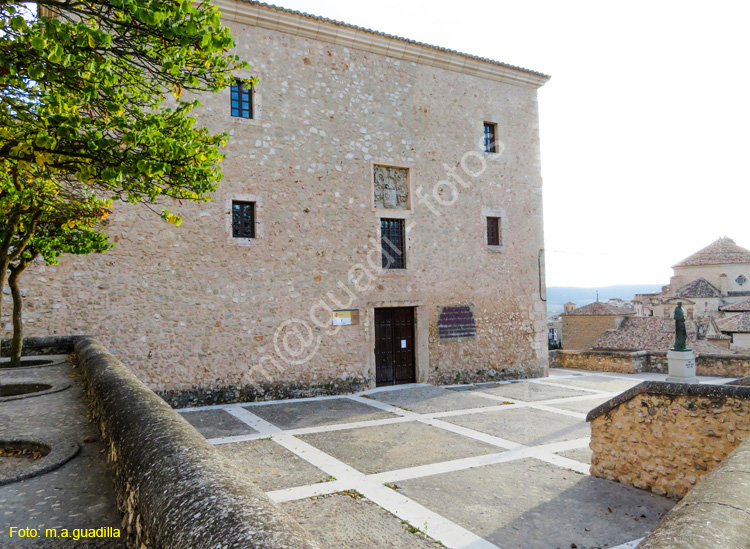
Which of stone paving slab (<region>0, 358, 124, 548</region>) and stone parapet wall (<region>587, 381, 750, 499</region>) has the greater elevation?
stone paving slab (<region>0, 358, 124, 548</region>)

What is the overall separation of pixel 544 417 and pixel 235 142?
9032 millimetres

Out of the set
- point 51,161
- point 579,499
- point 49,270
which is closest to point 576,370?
point 579,499

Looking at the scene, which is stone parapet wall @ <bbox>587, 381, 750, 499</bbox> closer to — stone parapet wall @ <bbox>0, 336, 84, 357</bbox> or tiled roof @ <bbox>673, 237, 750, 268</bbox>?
stone parapet wall @ <bbox>0, 336, 84, 357</bbox>

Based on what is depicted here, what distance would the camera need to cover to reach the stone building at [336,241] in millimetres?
10383

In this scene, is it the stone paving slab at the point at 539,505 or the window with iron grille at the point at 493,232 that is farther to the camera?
the window with iron grille at the point at 493,232

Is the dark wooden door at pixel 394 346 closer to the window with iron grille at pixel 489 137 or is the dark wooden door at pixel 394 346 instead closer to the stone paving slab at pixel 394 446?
the stone paving slab at pixel 394 446

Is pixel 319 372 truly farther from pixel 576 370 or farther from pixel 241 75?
pixel 576 370

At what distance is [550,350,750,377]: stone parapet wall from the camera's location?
583 inches

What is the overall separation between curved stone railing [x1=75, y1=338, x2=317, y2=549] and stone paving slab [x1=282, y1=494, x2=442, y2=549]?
2.12 m

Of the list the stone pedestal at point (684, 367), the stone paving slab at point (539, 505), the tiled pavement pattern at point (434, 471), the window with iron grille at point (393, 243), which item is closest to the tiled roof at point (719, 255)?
the stone pedestal at point (684, 367)

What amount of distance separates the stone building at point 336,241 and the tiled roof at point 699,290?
26649 mm

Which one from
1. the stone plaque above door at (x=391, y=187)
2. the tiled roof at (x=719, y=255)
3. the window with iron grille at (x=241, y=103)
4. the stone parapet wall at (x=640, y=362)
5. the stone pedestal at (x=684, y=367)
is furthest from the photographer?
Answer: the tiled roof at (x=719, y=255)

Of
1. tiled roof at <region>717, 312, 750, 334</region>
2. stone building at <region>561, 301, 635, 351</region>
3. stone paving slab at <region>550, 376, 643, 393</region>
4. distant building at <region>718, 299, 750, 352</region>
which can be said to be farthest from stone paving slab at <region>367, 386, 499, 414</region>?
stone building at <region>561, 301, 635, 351</region>

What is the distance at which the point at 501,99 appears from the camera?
1518cm
